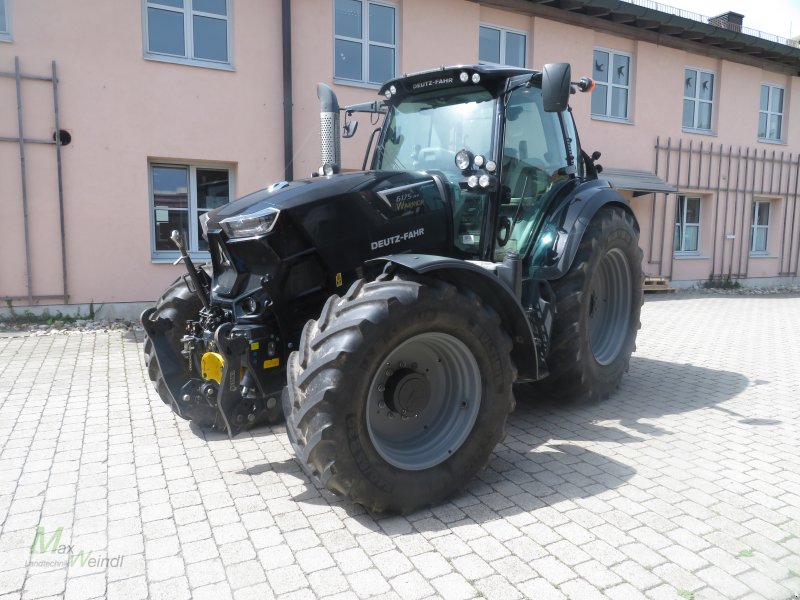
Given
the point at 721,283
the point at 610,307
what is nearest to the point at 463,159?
the point at 610,307

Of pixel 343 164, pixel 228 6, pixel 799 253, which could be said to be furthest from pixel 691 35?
pixel 228 6

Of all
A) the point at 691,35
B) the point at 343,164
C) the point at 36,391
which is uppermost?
the point at 691,35

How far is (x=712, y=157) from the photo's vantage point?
45.8ft

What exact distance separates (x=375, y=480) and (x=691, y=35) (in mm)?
13813

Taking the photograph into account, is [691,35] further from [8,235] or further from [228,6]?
[8,235]

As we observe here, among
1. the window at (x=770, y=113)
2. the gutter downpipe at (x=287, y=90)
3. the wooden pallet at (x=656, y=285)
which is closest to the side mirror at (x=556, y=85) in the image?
the gutter downpipe at (x=287, y=90)

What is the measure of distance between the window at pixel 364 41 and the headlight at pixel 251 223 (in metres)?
6.93

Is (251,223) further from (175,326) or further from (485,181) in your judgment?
(485,181)

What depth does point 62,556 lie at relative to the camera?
2713 millimetres

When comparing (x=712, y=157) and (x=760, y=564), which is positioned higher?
(x=712, y=157)

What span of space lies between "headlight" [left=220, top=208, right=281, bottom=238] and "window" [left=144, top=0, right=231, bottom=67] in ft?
20.7

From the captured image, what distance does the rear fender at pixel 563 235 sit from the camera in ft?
14.4

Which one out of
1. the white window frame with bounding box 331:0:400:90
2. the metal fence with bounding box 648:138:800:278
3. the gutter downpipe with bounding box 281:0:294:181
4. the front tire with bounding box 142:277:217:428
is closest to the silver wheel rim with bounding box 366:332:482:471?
the front tire with bounding box 142:277:217:428

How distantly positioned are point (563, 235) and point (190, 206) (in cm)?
647
